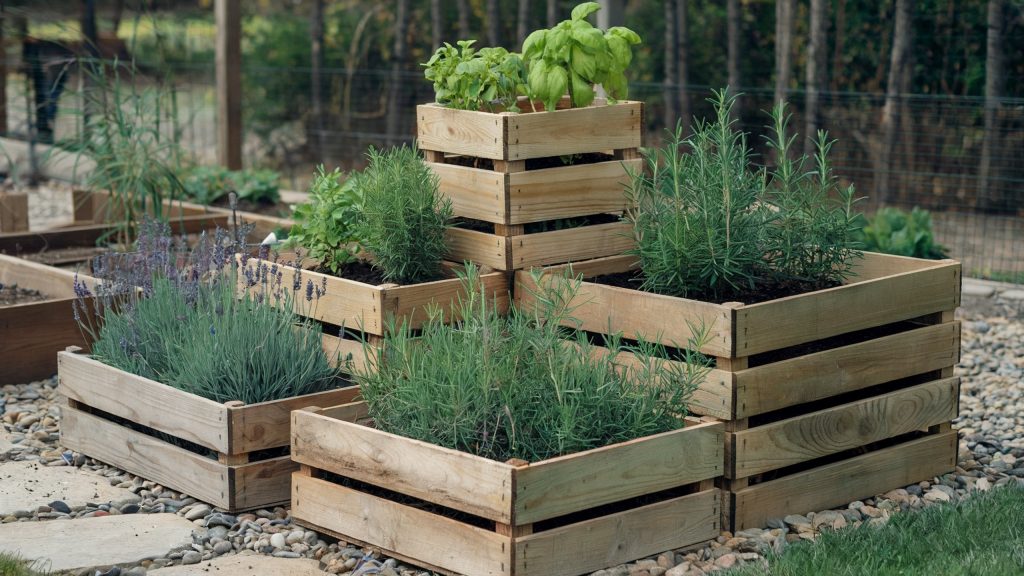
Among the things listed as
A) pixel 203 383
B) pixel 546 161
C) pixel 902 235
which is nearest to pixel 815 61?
pixel 902 235

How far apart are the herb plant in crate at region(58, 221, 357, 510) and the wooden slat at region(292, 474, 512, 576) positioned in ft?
0.89

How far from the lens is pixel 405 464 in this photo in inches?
138

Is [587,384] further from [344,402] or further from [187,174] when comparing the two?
[187,174]

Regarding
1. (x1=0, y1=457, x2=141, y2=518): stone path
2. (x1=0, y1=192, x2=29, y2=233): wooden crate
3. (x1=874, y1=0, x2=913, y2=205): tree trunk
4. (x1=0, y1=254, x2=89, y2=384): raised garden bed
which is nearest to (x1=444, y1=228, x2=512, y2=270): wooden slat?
(x1=0, y1=457, x2=141, y2=518): stone path

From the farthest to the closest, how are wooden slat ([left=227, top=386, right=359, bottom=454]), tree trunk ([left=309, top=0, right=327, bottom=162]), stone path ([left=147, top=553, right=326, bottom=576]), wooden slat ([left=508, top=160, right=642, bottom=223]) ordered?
tree trunk ([left=309, top=0, right=327, bottom=162]) → wooden slat ([left=508, top=160, right=642, bottom=223]) → wooden slat ([left=227, top=386, right=359, bottom=454]) → stone path ([left=147, top=553, right=326, bottom=576])

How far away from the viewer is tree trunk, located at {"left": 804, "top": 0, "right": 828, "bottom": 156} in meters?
Answer: 8.09

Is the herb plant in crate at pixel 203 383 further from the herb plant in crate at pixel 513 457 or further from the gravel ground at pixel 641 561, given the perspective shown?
the herb plant in crate at pixel 513 457

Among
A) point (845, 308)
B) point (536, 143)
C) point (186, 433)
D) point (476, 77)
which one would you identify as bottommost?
point (186, 433)

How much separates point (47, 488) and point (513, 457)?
1.76m

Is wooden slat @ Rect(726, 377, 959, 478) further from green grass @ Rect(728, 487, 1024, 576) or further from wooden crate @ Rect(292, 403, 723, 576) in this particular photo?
green grass @ Rect(728, 487, 1024, 576)

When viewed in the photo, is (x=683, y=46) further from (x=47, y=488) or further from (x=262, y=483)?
(x=47, y=488)

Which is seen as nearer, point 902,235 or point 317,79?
point 902,235

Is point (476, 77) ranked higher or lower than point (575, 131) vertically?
higher

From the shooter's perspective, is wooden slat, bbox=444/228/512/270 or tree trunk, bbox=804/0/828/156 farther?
tree trunk, bbox=804/0/828/156
